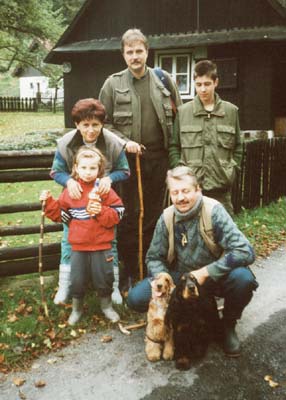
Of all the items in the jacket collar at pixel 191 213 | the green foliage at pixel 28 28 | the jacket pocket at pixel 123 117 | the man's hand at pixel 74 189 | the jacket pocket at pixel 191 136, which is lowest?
the jacket collar at pixel 191 213

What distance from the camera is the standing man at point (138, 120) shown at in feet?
14.9

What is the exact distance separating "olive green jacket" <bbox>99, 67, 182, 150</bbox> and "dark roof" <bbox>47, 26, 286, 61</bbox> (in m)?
11.3

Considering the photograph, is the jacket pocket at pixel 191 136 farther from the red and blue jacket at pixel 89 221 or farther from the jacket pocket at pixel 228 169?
the red and blue jacket at pixel 89 221

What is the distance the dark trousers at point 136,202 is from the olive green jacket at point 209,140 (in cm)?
34

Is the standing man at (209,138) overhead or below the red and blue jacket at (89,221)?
overhead

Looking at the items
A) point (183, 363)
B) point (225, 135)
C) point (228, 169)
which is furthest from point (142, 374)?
point (225, 135)

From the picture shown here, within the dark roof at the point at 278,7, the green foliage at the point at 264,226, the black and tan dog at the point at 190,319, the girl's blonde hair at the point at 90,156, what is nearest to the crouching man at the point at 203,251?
the black and tan dog at the point at 190,319

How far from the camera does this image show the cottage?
15656 millimetres

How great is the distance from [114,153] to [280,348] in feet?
7.10

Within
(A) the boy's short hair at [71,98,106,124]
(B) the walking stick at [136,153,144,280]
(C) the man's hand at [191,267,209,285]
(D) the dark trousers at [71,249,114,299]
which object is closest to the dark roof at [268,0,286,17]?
(B) the walking stick at [136,153,144,280]

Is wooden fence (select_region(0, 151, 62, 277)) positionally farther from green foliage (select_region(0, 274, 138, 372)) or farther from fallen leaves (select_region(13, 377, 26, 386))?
fallen leaves (select_region(13, 377, 26, 386))

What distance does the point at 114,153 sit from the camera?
4.41 metres

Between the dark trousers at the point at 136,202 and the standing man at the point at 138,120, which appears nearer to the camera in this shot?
the standing man at the point at 138,120

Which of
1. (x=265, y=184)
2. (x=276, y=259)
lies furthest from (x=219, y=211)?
(x=265, y=184)
